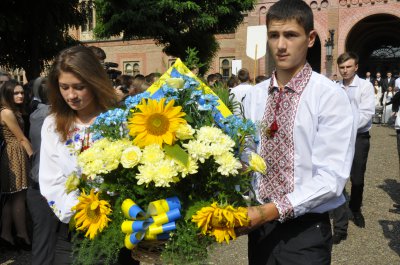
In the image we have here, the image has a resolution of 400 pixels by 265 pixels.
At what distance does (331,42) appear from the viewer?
2470 centimetres

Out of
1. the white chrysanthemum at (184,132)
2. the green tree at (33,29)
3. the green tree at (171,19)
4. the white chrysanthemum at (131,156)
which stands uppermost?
the green tree at (171,19)

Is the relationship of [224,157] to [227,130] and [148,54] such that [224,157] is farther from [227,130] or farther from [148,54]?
[148,54]

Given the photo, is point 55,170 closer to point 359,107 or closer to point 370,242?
point 370,242

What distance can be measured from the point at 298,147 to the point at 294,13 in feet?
2.01

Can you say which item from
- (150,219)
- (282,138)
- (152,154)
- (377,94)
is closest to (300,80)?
(282,138)

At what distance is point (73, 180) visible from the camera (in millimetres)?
2078

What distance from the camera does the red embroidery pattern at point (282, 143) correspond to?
2242mm

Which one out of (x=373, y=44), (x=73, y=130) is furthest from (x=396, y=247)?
(x=373, y=44)

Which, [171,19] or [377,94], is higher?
[171,19]

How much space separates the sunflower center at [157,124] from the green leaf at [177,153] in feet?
0.21

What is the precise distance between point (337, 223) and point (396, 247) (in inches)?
27.2

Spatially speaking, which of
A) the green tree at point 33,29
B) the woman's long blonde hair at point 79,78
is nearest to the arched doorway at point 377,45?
the green tree at point 33,29

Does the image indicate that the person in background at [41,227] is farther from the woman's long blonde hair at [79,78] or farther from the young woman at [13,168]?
the young woman at [13,168]

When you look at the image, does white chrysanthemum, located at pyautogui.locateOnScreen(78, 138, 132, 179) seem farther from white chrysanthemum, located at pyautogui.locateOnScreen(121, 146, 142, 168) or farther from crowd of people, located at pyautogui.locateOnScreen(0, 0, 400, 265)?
crowd of people, located at pyautogui.locateOnScreen(0, 0, 400, 265)
